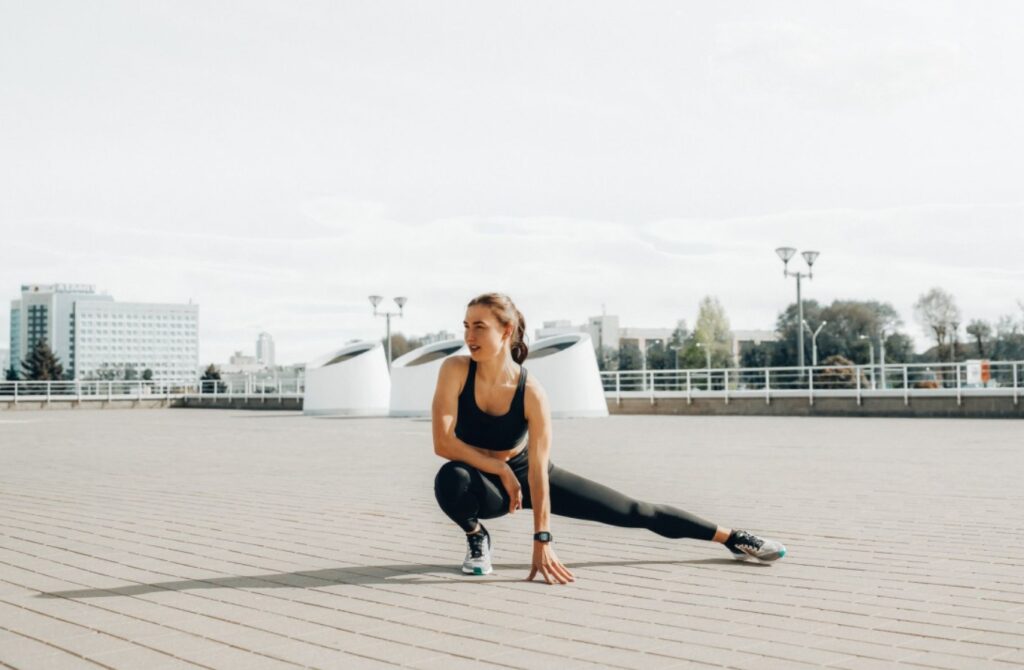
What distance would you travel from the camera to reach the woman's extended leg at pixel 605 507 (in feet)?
15.1

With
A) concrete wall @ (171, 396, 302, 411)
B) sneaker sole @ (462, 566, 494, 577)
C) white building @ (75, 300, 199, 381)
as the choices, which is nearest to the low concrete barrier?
concrete wall @ (171, 396, 302, 411)

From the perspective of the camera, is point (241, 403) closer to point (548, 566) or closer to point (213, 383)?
point (213, 383)

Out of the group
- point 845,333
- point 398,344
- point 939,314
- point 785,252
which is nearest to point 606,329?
point 398,344

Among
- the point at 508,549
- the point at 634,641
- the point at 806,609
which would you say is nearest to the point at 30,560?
the point at 508,549

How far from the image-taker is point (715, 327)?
94562 mm

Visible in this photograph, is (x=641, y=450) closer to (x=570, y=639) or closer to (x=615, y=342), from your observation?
(x=570, y=639)

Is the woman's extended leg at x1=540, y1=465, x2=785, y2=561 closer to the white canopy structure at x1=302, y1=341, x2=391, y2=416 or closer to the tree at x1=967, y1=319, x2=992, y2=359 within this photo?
the white canopy structure at x1=302, y1=341, x2=391, y2=416

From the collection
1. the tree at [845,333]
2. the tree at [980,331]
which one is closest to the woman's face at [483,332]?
the tree at [980,331]

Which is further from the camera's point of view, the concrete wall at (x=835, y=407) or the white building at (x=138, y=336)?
the white building at (x=138, y=336)

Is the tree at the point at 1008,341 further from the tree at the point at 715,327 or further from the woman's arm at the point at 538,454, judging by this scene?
the woman's arm at the point at 538,454

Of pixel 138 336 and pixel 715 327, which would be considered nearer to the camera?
pixel 715 327

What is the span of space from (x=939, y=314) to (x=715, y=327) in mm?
27021

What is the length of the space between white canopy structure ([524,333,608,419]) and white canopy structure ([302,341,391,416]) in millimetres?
6950

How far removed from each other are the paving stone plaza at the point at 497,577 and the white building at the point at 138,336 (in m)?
148
